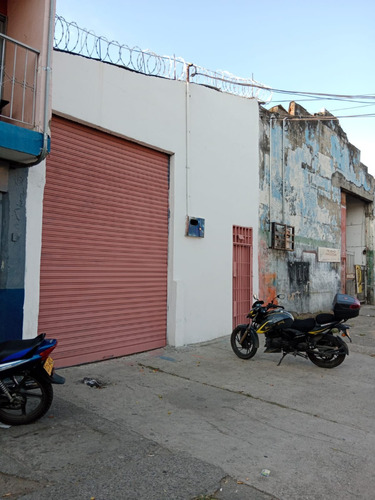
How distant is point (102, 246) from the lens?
6.52 meters

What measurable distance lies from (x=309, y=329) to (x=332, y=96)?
718 centimetres

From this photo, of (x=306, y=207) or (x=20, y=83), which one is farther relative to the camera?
(x=306, y=207)

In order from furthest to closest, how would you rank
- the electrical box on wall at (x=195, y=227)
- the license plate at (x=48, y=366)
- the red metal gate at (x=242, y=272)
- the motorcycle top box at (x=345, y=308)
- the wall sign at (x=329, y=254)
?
the wall sign at (x=329, y=254) → the red metal gate at (x=242, y=272) → the electrical box on wall at (x=195, y=227) → the motorcycle top box at (x=345, y=308) → the license plate at (x=48, y=366)

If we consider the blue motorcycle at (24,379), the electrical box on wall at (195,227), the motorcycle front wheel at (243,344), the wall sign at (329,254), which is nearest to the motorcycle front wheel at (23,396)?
the blue motorcycle at (24,379)

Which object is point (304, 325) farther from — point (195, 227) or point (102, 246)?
point (102, 246)

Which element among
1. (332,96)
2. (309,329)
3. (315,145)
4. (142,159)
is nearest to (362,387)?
(309,329)

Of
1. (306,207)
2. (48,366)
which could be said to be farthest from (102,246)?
(306,207)

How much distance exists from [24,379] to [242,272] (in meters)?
6.25

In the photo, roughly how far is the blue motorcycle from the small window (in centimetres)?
729

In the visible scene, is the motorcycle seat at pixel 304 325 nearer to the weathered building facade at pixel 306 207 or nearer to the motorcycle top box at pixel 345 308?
the motorcycle top box at pixel 345 308

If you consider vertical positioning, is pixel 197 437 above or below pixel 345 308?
below

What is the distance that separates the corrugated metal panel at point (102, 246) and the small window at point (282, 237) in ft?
Result: 11.9

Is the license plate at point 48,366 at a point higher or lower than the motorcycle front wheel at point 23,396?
higher

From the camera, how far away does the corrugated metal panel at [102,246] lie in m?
5.87
